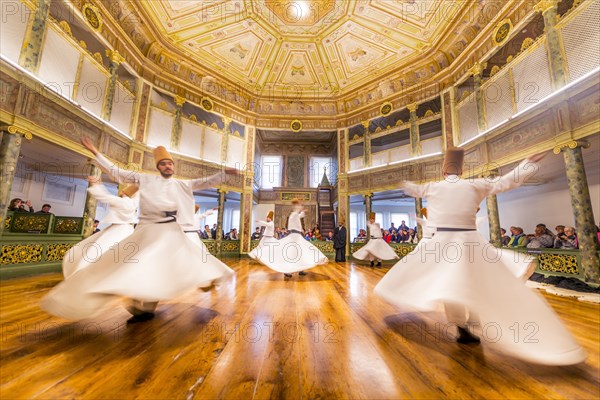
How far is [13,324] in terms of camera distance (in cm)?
193

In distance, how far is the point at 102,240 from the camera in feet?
11.9

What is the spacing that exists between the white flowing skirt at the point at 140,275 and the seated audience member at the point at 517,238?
25.0 feet

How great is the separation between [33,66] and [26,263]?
3.88 m

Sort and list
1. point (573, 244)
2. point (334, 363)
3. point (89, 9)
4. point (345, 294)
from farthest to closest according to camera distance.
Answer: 1. point (89, 9)
2. point (573, 244)
3. point (345, 294)
4. point (334, 363)

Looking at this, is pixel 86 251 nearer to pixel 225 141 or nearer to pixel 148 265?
pixel 148 265

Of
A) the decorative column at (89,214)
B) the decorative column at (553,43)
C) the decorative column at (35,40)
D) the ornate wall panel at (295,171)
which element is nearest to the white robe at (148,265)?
the decorative column at (35,40)

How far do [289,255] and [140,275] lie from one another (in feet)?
11.2

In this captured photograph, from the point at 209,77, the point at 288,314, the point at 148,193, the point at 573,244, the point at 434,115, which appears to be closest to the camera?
the point at 148,193

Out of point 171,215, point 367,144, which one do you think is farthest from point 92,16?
point 367,144

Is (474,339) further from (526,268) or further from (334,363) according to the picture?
(334,363)

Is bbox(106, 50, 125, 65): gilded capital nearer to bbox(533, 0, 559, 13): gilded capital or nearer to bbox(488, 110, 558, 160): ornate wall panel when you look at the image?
bbox(533, 0, 559, 13): gilded capital

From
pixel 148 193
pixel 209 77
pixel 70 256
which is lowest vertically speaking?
pixel 70 256

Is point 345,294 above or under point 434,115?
under

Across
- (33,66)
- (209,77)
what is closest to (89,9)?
(33,66)
